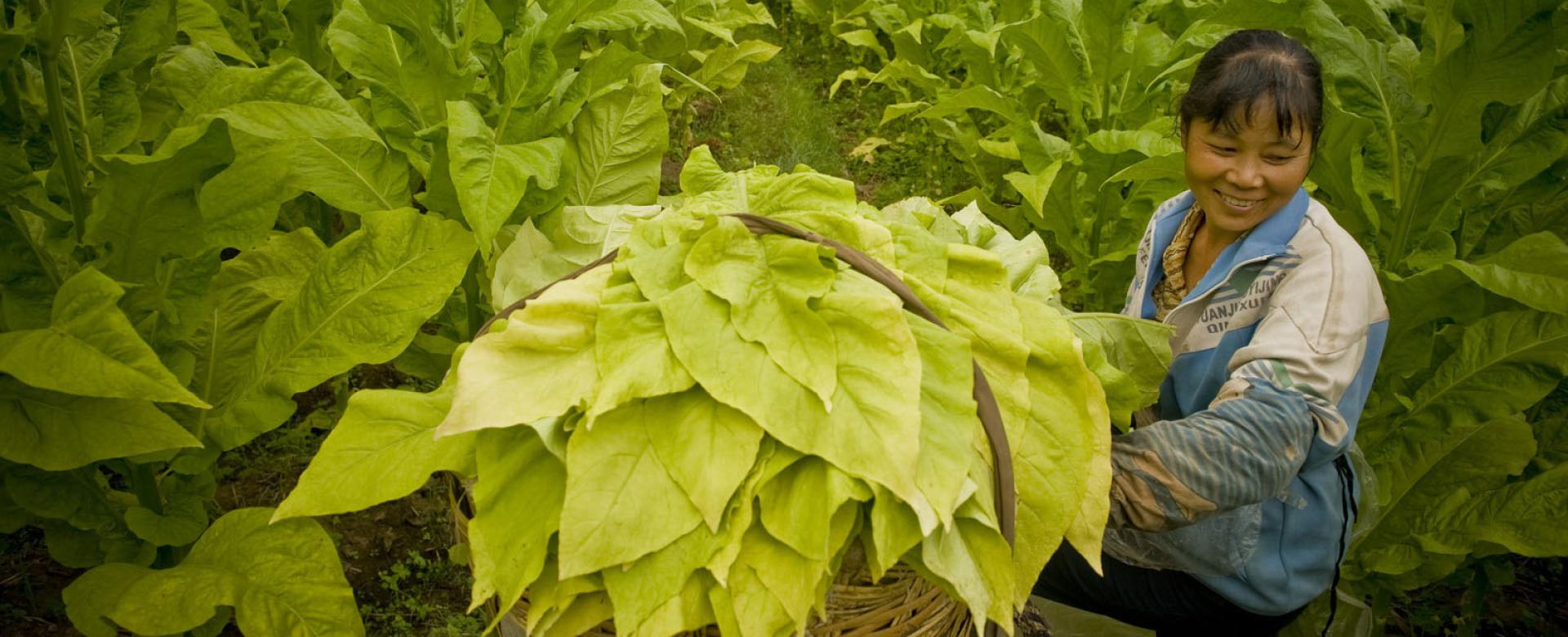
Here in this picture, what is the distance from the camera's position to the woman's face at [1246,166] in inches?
81.4

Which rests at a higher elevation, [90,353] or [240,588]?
Answer: [90,353]

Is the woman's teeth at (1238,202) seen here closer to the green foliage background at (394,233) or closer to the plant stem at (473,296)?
the green foliage background at (394,233)

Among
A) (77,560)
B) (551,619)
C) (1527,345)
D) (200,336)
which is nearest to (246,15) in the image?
(200,336)

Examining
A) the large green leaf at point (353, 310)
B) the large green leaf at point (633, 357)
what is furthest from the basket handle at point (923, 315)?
the large green leaf at point (353, 310)

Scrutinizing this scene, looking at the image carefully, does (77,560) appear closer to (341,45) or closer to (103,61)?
(103,61)

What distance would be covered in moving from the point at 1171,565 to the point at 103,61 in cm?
258

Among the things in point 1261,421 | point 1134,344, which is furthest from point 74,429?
point 1261,421

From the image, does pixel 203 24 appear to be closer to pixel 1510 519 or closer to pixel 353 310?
pixel 353 310

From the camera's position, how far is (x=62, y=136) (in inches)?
→ 80.8

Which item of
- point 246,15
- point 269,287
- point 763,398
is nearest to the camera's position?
point 763,398

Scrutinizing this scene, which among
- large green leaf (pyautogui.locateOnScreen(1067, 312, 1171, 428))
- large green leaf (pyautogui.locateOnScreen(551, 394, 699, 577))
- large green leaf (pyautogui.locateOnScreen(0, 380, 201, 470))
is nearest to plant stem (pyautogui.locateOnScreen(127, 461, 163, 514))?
large green leaf (pyautogui.locateOnScreen(0, 380, 201, 470))

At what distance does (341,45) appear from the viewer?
250 centimetres

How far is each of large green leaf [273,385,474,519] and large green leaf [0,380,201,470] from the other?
1.69 ft

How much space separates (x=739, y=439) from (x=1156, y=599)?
4.45ft
